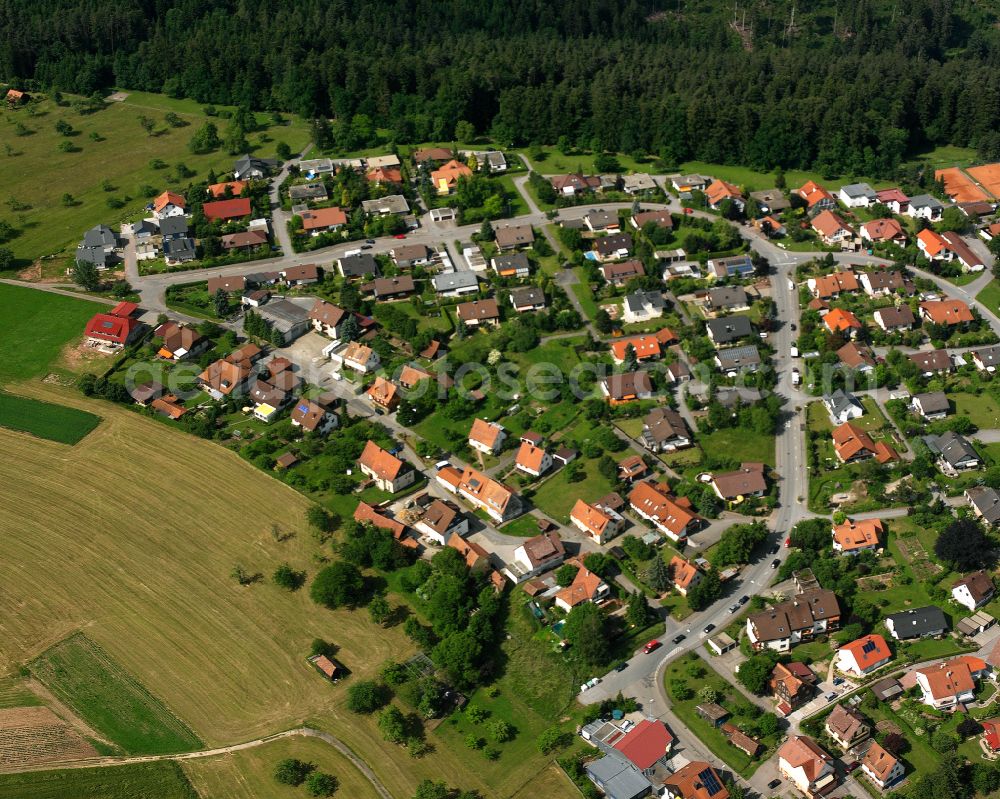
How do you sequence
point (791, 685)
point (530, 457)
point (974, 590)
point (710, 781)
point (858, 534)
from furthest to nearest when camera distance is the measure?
point (530, 457), point (858, 534), point (974, 590), point (791, 685), point (710, 781)

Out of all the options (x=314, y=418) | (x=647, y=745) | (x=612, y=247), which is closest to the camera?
(x=647, y=745)

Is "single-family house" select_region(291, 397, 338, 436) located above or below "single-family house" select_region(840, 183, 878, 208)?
below

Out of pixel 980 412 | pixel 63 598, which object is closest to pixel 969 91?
pixel 980 412

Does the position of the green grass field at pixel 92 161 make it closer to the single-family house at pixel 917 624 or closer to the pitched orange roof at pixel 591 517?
the pitched orange roof at pixel 591 517

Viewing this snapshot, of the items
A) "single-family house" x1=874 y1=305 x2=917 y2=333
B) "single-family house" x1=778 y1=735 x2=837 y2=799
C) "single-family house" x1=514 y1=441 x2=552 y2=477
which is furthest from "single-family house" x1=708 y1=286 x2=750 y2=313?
"single-family house" x1=778 y1=735 x2=837 y2=799

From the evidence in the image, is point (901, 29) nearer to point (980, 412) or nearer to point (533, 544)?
point (980, 412)

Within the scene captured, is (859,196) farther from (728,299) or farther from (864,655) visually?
(864,655)

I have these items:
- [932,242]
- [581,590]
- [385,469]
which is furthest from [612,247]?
[581,590]

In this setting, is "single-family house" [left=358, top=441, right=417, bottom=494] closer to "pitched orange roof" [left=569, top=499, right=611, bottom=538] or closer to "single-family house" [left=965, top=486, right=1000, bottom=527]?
"pitched orange roof" [left=569, top=499, right=611, bottom=538]
